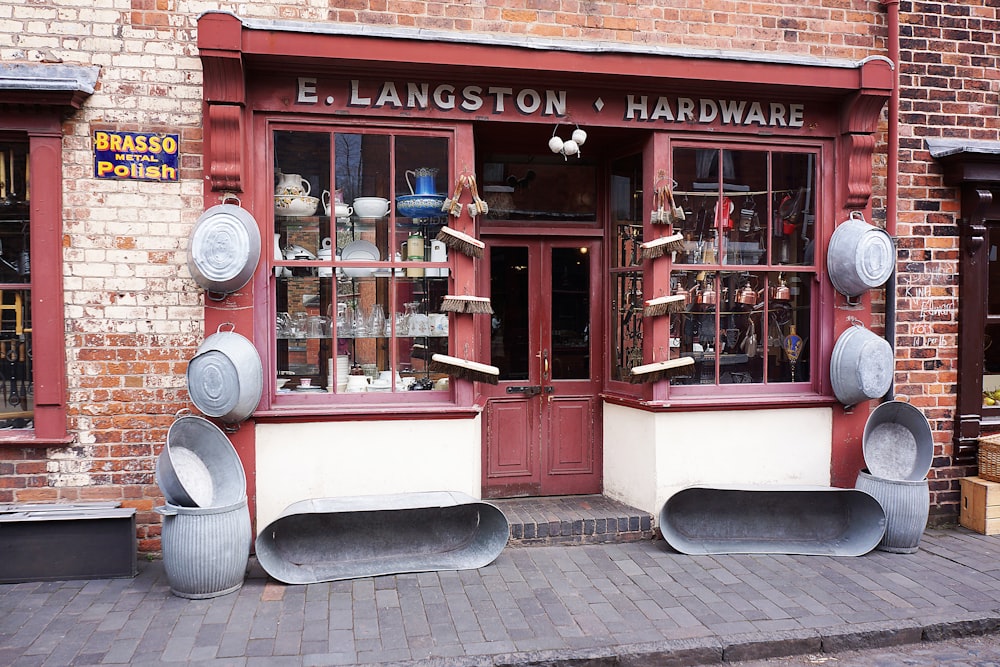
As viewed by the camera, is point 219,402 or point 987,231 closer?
point 219,402

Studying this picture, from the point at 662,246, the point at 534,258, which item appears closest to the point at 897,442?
the point at 662,246

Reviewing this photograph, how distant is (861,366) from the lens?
5676 mm

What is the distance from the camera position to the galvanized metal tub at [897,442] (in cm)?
579

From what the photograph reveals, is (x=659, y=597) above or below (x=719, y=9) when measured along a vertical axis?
below

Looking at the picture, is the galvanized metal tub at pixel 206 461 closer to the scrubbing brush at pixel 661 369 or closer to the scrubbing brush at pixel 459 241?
the scrubbing brush at pixel 459 241

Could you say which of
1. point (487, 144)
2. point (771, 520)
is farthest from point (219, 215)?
point (771, 520)

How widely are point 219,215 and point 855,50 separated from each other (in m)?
5.23

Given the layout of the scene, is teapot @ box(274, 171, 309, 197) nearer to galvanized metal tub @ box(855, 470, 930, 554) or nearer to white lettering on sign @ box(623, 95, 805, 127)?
white lettering on sign @ box(623, 95, 805, 127)

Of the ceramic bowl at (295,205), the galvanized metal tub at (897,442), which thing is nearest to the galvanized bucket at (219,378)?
the ceramic bowl at (295,205)

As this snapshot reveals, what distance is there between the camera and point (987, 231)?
6.30 metres

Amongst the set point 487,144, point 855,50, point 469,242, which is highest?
point 855,50

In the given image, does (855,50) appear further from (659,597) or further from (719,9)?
(659,597)

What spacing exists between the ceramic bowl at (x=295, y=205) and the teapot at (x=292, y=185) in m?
0.03

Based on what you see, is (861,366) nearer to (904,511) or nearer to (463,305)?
(904,511)
